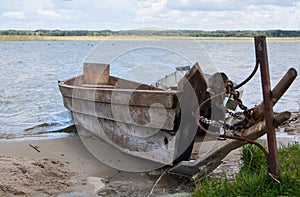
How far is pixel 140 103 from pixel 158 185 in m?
1.01

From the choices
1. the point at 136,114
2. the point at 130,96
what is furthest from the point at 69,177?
the point at 130,96

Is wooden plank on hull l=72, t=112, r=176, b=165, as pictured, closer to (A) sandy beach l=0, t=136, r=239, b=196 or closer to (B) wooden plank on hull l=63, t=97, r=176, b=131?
(B) wooden plank on hull l=63, t=97, r=176, b=131

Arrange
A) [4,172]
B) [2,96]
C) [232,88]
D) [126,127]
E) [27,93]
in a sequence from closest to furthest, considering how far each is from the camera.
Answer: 1. [232,88]
2. [4,172]
3. [126,127]
4. [2,96]
5. [27,93]

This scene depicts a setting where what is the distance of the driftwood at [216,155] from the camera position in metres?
3.65

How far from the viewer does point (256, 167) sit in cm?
439

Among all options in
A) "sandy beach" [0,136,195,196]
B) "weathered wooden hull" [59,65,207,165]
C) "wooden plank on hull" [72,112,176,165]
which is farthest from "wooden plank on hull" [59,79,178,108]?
"sandy beach" [0,136,195,196]

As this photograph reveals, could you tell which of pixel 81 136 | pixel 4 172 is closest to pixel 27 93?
pixel 81 136

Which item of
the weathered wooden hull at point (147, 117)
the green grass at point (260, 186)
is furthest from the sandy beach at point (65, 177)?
the green grass at point (260, 186)

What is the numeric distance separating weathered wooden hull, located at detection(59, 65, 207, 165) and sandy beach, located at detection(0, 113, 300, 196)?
1.14ft

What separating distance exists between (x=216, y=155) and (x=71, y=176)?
202 centimetres

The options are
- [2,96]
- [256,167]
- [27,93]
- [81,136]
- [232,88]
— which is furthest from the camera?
[27,93]

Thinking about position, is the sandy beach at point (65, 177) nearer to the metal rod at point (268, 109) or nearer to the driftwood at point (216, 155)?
the driftwood at point (216, 155)

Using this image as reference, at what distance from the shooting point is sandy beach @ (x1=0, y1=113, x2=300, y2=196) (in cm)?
462

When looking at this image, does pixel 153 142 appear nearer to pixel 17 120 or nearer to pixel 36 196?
pixel 36 196
